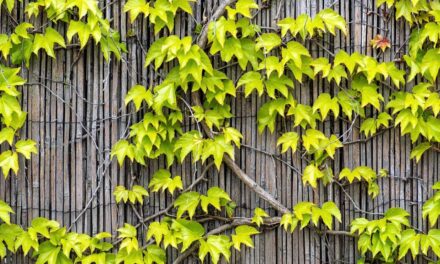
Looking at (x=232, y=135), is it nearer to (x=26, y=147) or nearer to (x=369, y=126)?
(x=369, y=126)

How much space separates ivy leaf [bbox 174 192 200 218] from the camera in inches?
113

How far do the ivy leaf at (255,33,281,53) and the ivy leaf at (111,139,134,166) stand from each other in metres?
0.78

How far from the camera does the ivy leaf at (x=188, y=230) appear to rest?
9.36 ft

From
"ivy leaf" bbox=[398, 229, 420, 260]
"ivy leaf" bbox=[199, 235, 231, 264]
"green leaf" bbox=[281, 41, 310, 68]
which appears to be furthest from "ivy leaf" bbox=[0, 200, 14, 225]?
"ivy leaf" bbox=[398, 229, 420, 260]

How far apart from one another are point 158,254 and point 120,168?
46cm

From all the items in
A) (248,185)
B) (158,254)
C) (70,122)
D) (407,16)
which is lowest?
(158,254)

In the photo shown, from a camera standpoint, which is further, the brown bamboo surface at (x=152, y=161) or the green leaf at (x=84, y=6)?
the brown bamboo surface at (x=152, y=161)

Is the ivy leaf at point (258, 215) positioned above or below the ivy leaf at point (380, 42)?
below

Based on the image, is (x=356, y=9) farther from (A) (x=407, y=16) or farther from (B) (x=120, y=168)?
(B) (x=120, y=168)

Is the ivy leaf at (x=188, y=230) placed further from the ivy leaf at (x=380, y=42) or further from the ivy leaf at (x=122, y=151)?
the ivy leaf at (x=380, y=42)

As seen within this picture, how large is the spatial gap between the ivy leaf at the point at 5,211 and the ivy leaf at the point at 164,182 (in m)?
0.68

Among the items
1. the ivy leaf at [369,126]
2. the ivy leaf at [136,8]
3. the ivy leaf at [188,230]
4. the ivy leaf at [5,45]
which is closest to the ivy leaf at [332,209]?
the ivy leaf at [369,126]

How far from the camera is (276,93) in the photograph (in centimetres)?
293

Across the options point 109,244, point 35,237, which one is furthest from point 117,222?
point 35,237
